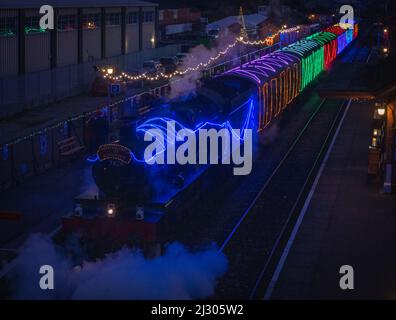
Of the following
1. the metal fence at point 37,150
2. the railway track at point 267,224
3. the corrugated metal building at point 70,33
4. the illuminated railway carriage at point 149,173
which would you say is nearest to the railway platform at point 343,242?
the railway track at point 267,224

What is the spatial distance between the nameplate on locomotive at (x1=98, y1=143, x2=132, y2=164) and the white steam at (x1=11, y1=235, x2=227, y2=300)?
1.65 m

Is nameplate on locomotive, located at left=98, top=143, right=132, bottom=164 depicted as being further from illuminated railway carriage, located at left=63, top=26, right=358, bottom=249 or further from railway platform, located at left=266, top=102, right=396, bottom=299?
railway platform, located at left=266, top=102, right=396, bottom=299

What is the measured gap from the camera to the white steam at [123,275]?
1082 cm

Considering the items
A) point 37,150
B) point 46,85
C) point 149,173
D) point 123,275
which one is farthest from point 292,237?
point 46,85

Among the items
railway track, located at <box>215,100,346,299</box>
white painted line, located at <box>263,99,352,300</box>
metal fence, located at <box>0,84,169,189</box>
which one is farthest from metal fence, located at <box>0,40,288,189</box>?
white painted line, located at <box>263,99,352,300</box>

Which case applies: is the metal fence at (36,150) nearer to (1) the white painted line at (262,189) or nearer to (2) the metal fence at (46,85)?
(2) the metal fence at (46,85)

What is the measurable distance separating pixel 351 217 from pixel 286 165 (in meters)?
5.67

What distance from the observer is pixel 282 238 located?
14570mm

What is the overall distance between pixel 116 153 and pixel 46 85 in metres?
22.3

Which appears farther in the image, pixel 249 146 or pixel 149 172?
pixel 249 146

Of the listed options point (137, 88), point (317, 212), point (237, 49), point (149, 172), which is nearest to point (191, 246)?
point (149, 172)

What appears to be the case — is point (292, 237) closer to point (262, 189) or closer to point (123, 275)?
point (262, 189)

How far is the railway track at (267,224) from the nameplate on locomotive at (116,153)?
274 centimetres
